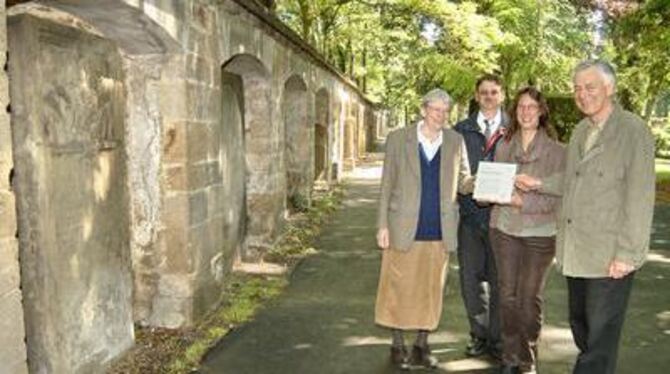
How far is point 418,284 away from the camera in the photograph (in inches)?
196

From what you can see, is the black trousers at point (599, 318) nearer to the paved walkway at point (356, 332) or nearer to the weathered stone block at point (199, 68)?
the paved walkway at point (356, 332)

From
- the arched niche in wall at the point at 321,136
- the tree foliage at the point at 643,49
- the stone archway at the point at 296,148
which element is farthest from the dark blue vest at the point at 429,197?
the arched niche in wall at the point at 321,136

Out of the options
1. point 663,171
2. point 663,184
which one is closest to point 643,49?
point 663,184

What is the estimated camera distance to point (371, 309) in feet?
21.8

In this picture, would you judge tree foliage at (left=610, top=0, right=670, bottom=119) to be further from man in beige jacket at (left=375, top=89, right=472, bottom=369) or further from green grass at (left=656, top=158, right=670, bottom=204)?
man in beige jacket at (left=375, top=89, right=472, bottom=369)

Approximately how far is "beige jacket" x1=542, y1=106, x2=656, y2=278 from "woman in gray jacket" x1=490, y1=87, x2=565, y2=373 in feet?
1.19

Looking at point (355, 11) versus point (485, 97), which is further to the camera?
point (355, 11)

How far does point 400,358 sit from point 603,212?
1.94 m

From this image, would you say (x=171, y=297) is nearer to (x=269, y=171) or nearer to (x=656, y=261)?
(x=269, y=171)

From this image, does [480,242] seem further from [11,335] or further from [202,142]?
[11,335]

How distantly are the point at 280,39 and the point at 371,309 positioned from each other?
4.37m

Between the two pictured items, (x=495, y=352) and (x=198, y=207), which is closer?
(x=495, y=352)

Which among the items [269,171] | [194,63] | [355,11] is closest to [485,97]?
[194,63]

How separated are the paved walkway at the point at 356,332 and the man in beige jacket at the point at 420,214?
19.3 inches
